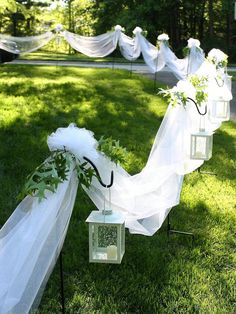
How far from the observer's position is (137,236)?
13.6ft

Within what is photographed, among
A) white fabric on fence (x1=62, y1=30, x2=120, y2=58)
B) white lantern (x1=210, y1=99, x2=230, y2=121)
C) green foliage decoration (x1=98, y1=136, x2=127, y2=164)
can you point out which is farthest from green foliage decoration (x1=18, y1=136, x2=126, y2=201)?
white fabric on fence (x1=62, y1=30, x2=120, y2=58)

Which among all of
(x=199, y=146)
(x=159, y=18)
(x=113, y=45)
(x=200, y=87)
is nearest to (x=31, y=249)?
(x=199, y=146)

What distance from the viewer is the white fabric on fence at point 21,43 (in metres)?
13.7

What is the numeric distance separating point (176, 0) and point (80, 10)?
8752 mm

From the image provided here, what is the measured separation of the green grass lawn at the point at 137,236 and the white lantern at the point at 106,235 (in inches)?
15.0

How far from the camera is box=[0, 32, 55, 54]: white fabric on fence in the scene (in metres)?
13.7

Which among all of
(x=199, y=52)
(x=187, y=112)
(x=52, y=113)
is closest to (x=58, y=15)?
(x=199, y=52)

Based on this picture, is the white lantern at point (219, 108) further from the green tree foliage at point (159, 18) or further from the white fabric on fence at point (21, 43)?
the green tree foliage at point (159, 18)

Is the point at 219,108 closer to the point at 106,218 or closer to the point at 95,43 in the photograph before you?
the point at 106,218

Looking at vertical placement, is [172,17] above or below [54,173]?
above

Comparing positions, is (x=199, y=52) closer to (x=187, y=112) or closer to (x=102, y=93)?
(x=102, y=93)

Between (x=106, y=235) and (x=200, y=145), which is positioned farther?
(x=200, y=145)

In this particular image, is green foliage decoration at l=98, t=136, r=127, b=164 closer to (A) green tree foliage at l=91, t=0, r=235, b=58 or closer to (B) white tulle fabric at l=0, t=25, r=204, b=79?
(B) white tulle fabric at l=0, t=25, r=204, b=79

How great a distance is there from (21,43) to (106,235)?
11.9m
